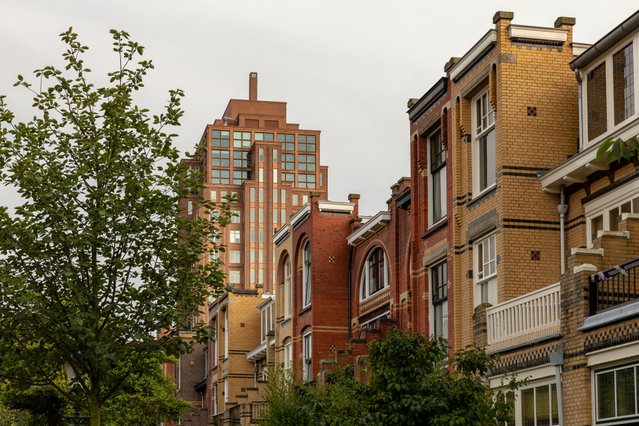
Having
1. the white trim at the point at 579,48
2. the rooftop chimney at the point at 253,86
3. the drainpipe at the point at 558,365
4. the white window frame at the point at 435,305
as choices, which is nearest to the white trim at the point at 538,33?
the white trim at the point at 579,48

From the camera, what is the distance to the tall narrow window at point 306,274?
47.2 metres

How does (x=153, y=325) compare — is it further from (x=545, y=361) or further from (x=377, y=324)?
(x=377, y=324)

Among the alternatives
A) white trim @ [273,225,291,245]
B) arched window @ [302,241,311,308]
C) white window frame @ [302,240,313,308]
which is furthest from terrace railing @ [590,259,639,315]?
white trim @ [273,225,291,245]

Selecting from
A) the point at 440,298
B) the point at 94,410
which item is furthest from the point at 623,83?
the point at 94,410

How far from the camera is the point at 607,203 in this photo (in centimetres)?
2516

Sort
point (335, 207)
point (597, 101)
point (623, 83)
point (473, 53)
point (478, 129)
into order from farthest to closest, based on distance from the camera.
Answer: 1. point (335, 207)
2. point (478, 129)
3. point (473, 53)
4. point (597, 101)
5. point (623, 83)

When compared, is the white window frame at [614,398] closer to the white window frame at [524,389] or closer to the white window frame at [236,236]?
the white window frame at [524,389]

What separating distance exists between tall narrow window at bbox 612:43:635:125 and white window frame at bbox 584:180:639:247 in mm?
1536

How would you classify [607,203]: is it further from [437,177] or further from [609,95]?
[437,177]

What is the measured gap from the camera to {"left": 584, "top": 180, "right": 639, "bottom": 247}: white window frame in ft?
79.2

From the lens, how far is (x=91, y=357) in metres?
22.4

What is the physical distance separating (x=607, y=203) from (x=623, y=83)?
255 cm

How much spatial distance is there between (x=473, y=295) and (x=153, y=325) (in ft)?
30.9

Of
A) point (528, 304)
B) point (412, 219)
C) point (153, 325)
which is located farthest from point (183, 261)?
point (412, 219)
